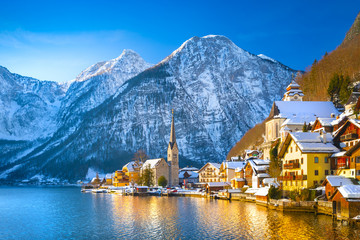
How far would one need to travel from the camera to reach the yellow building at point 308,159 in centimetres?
5156

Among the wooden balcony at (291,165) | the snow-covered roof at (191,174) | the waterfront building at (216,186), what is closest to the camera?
the wooden balcony at (291,165)

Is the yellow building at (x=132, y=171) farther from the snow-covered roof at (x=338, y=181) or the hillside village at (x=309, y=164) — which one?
the snow-covered roof at (x=338, y=181)

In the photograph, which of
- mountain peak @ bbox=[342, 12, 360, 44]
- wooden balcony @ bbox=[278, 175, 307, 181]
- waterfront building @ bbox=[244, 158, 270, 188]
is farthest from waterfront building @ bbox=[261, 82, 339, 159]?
mountain peak @ bbox=[342, 12, 360, 44]

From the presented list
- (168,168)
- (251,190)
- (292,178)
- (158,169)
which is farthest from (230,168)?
(292,178)

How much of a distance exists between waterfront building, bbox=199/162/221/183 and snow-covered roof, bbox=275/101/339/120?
104 ft

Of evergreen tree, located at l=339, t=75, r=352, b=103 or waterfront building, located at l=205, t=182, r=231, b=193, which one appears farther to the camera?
waterfront building, located at l=205, t=182, r=231, b=193

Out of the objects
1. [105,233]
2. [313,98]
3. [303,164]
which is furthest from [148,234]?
[313,98]

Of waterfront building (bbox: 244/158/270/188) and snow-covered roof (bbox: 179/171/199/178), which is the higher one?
waterfront building (bbox: 244/158/270/188)

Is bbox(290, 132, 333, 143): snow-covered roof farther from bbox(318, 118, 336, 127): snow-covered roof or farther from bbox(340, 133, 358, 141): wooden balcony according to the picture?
→ bbox(318, 118, 336, 127): snow-covered roof

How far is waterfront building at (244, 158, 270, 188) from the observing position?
7150 cm

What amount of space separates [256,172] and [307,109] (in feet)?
67.0

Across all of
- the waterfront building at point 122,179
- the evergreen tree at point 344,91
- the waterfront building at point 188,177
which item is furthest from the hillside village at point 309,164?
the waterfront building at point 122,179

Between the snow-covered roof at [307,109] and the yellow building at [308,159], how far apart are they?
25674 mm

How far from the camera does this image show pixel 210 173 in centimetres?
11512
